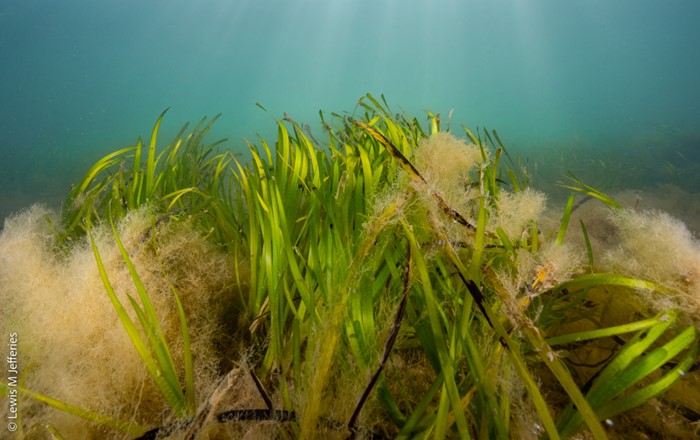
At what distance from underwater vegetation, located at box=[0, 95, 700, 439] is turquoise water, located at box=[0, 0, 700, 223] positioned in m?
61.4

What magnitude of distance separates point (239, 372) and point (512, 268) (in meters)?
0.97

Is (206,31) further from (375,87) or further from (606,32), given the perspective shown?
(606,32)

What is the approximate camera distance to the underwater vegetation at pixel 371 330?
2.72 ft

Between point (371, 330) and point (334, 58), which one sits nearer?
point (371, 330)

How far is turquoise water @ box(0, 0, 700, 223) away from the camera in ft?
204

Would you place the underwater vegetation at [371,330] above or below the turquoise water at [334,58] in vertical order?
below

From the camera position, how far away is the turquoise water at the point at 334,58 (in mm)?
62094

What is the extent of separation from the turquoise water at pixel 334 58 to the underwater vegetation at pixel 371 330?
6141 cm

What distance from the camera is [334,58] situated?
3014 inches

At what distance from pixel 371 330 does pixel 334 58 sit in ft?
279

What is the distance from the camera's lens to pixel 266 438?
0.84 metres

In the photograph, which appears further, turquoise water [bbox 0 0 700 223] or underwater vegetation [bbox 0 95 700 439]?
turquoise water [bbox 0 0 700 223]

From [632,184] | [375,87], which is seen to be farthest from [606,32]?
[632,184]

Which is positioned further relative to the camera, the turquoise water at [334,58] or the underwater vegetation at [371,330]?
the turquoise water at [334,58]
